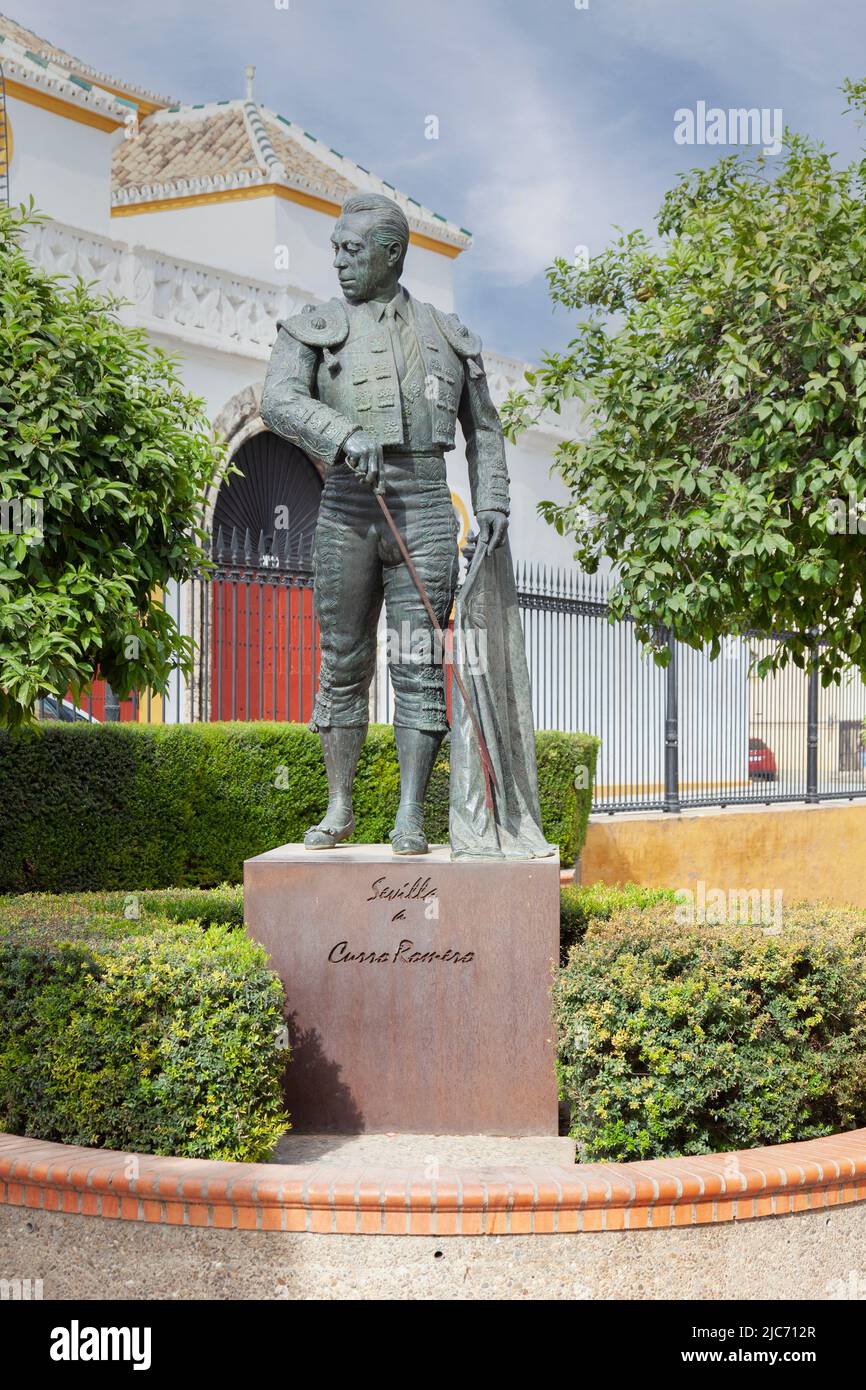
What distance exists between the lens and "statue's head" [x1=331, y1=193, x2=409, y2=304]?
→ 5.41 m

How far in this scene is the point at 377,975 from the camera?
5.13 metres

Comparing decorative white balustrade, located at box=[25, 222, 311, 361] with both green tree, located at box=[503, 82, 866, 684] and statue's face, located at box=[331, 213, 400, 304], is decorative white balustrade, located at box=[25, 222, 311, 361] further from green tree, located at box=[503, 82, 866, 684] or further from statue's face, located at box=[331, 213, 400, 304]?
statue's face, located at box=[331, 213, 400, 304]

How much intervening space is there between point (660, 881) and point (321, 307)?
342 inches

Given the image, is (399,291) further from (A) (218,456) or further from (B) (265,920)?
(B) (265,920)

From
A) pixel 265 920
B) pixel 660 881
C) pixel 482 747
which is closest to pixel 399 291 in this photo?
pixel 482 747

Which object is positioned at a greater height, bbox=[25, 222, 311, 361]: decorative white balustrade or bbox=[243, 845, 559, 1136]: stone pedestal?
bbox=[25, 222, 311, 361]: decorative white balustrade

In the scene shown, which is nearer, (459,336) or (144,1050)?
(144,1050)

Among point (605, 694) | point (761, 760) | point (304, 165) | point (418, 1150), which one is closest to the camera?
point (418, 1150)

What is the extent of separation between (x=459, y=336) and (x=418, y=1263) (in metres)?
3.38

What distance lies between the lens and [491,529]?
5.46 m

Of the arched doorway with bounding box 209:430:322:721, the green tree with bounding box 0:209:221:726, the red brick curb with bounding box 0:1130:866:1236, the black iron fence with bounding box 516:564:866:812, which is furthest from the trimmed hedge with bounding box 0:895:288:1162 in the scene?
the black iron fence with bounding box 516:564:866:812

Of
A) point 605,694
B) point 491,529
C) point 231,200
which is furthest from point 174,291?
point 491,529

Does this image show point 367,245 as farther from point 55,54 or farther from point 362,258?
point 55,54

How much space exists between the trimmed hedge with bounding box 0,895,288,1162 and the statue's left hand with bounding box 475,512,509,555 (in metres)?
1.79
